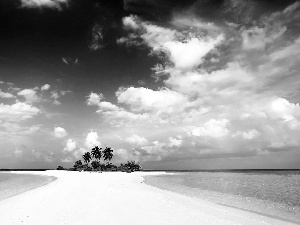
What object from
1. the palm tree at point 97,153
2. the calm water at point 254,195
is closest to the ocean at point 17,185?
the calm water at point 254,195

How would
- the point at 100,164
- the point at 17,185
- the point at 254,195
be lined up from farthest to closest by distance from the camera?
the point at 100,164 < the point at 17,185 < the point at 254,195

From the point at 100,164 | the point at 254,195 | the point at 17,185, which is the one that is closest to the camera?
the point at 254,195

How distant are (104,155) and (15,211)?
13650 centimetres

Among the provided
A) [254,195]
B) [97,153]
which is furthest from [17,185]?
[97,153]

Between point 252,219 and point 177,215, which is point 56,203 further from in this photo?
point 252,219

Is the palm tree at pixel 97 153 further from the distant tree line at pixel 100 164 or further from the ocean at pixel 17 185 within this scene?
the ocean at pixel 17 185

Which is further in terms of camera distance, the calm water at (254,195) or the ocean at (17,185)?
the ocean at (17,185)

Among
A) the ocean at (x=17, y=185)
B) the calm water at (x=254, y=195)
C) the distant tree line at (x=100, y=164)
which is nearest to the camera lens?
the calm water at (x=254, y=195)

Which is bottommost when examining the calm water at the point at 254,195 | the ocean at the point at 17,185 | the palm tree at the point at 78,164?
the calm water at the point at 254,195

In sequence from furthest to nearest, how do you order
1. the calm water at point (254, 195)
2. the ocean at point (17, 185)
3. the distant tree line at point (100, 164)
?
the distant tree line at point (100, 164) → the ocean at point (17, 185) → the calm water at point (254, 195)

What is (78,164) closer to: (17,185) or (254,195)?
(17,185)

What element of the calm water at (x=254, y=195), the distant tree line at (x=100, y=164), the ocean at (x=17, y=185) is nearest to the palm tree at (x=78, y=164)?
the distant tree line at (x=100, y=164)

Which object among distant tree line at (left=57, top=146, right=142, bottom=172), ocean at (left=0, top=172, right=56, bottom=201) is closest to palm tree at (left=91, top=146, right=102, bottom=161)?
distant tree line at (left=57, top=146, right=142, bottom=172)

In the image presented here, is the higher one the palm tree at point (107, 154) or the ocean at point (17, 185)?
the palm tree at point (107, 154)
